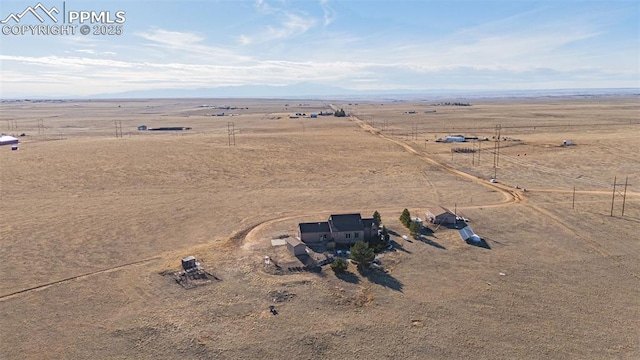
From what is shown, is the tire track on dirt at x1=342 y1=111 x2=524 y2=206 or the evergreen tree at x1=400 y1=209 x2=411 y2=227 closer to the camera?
the evergreen tree at x1=400 y1=209 x2=411 y2=227

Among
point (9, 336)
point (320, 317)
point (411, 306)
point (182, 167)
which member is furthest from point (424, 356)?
point (182, 167)

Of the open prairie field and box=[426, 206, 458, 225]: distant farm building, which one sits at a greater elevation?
box=[426, 206, 458, 225]: distant farm building

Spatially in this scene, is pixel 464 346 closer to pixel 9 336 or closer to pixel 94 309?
pixel 94 309

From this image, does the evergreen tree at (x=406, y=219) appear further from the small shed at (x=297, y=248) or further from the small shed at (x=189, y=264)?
the small shed at (x=189, y=264)

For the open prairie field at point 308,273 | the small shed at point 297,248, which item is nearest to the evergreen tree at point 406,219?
the open prairie field at point 308,273

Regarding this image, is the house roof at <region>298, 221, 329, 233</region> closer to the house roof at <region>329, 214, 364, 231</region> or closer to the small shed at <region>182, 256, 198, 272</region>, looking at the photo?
the house roof at <region>329, 214, 364, 231</region>

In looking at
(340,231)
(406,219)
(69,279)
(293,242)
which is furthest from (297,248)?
(69,279)

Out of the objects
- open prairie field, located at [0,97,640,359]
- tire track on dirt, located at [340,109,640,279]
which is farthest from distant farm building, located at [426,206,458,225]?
tire track on dirt, located at [340,109,640,279]
